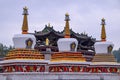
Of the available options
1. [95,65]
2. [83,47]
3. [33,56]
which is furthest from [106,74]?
[83,47]

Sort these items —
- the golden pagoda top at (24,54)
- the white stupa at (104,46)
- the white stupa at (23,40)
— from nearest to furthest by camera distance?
the golden pagoda top at (24,54), the white stupa at (23,40), the white stupa at (104,46)

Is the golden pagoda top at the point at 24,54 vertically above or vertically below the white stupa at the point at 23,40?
below

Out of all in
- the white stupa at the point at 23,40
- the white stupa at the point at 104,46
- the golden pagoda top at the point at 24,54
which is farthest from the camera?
the white stupa at the point at 104,46

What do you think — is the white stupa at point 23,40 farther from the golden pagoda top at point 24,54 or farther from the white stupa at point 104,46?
the white stupa at point 104,46

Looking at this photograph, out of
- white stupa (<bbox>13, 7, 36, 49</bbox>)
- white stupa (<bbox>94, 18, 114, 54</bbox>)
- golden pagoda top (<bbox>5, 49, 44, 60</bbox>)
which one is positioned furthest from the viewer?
white stupa (<bbox>94, 18, 114, 54</bbox>)

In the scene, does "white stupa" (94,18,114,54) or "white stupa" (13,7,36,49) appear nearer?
"white stupa" (13,7,36,49)

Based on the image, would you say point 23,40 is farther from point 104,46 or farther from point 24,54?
point 104,46

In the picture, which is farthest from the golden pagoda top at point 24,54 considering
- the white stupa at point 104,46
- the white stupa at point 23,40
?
the white stupa at point 104,46

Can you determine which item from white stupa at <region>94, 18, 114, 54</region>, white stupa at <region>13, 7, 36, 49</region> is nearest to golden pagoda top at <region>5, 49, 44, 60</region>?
white stupa at <region>13, 7, 36, 49</region>

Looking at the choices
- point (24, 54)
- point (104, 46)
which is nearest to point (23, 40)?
point (24, 54)

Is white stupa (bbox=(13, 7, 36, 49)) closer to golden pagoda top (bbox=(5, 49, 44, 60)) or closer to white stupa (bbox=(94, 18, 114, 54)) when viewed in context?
golden pagoda top (bbox=(5, 49, 44, 60))

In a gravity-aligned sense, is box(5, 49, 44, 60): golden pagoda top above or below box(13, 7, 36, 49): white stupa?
below

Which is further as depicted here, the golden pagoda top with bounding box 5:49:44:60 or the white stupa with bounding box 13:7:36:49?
the white stupa with bounding box 13:7:36:49

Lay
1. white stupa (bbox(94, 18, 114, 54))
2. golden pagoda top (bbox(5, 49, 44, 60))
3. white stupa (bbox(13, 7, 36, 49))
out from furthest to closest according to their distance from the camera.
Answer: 1. white stupa (bbox(94, 18, 114, 54))
2. white stupa (bbox(13, 7, 36, 49))
3. golden pagoda top (bbox(5, 49, 44, 60))
